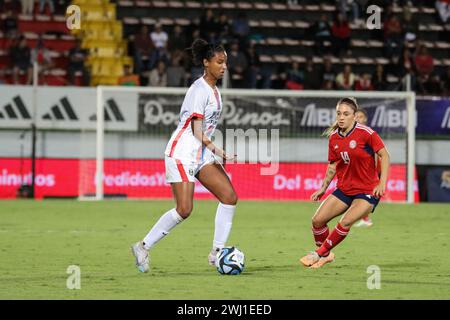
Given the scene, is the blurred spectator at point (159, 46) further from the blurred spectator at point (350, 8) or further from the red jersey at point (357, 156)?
the red jersey at point (357, 156)

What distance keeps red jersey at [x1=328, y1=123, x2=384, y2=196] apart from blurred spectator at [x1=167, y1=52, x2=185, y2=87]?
1304cm

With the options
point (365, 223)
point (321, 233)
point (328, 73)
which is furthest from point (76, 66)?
point (321, 233)

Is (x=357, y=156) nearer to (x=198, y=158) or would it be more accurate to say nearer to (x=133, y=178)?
(x=198, y=158)

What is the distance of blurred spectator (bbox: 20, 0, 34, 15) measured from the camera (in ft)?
85.6

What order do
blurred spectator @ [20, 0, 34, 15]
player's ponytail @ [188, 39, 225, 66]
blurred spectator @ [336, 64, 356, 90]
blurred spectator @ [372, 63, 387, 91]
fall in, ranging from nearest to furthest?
1. player's ponytail @ [188, 39, 225, 66]
2. blurred spectator @ [336, 64, 356, 90]
3. blurred spectator @ [372, 63, 387, 91]
4. blurred spectator @ [20, 0, 34, 15]

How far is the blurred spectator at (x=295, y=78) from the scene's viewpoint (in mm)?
24672

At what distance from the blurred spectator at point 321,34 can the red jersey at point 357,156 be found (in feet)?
52.8

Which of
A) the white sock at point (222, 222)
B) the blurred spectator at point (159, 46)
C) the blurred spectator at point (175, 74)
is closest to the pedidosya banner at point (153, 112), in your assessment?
the blurred spectator at point (175, 74)

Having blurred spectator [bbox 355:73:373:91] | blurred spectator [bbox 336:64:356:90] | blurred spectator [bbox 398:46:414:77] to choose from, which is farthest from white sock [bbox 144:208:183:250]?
blurred spectator [bbox 398:46:414:77]

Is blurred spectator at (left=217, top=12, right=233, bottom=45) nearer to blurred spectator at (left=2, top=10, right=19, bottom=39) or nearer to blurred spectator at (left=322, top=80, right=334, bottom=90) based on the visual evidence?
blurred spectator at (left=322, top=80, right=334, bottom=90)

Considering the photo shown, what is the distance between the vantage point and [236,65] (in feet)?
81.1

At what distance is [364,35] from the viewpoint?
2827cm

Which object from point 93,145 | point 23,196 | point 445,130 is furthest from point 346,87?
point 23,196
